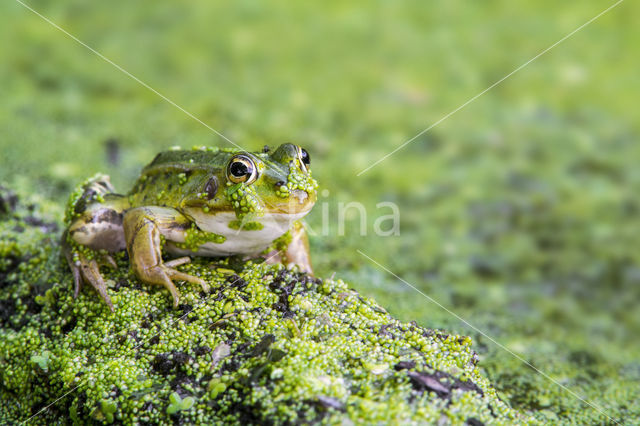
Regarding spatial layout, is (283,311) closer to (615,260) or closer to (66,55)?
(615,260)

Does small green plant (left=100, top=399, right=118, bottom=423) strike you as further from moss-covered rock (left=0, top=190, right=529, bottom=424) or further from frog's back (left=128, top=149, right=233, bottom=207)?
frog's back (left=128, top=149, right=233, bottom=207)

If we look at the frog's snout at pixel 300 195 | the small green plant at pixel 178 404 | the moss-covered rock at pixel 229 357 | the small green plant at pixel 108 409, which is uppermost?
the frog's snout at pixel 300 195

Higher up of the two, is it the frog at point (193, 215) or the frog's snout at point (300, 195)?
the frog's snout at point (300, 195)

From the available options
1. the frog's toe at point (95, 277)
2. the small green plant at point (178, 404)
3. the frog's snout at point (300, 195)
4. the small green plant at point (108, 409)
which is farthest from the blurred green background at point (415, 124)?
the small green plant at point (108, 409)

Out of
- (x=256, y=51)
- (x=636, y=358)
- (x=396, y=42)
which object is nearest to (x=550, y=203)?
(x=636, y=358)

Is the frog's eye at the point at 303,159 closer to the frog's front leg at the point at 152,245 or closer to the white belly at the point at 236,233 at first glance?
the white belly at the point at 236,233

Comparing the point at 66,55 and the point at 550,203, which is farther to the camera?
the point at 66,55

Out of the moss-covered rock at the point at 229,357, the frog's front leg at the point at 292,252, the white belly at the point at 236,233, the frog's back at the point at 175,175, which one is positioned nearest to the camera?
the moss-covered rock at the point at 229,357
